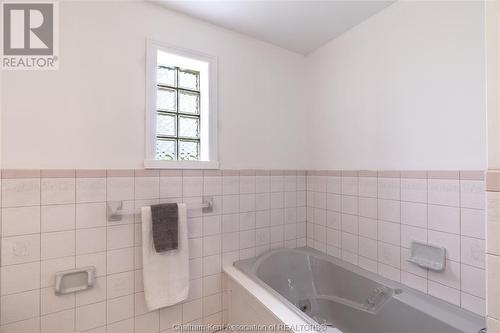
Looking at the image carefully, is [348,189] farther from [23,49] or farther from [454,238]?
[23,49]

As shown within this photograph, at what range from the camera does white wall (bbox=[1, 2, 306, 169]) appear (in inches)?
53.0

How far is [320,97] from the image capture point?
7.43 feet

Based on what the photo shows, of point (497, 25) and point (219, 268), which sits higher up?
point (497, 25)

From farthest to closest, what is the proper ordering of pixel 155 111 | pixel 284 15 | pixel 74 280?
pixel 284 15, pixel 155 111, pixel 74 280

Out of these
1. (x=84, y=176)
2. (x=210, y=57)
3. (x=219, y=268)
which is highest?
(x=210, y=57)

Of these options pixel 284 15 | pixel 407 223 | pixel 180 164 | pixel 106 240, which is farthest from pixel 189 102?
pixel 407 223

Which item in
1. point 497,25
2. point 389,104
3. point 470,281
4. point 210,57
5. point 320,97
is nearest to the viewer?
point 497,25

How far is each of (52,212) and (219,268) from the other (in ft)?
3.85

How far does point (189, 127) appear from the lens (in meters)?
1.92

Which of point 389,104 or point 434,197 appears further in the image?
point 389,104

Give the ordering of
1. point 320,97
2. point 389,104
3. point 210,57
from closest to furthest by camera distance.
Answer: point 389,104
point 210,57
point 320,97

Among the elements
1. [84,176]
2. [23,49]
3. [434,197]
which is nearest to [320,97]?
[434,197]

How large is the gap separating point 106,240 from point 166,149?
28.4 inches

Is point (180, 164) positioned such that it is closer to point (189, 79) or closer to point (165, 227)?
point (165, 227)
